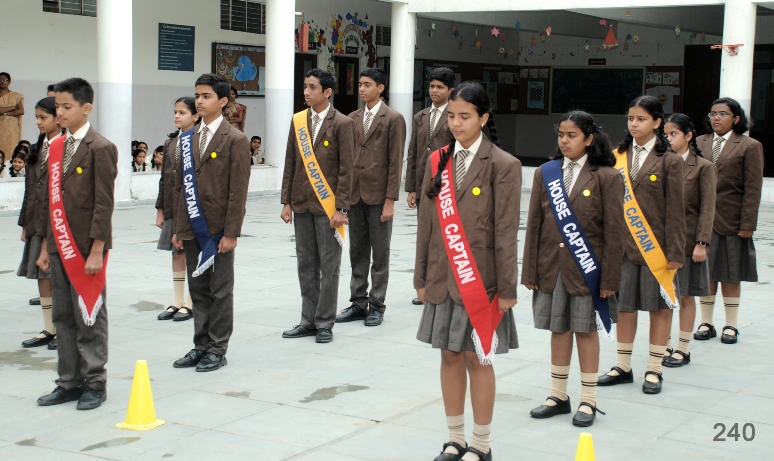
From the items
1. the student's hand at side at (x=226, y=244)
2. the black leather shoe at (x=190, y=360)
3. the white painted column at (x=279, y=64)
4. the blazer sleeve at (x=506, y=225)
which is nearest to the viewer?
the blazer sleeve at (x=506, y=225)

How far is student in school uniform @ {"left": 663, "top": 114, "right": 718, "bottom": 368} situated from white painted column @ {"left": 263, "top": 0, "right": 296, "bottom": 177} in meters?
11.1

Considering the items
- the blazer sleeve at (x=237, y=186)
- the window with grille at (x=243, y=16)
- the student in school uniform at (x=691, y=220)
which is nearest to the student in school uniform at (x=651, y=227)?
the student in school uniform at (x=691, y=220)

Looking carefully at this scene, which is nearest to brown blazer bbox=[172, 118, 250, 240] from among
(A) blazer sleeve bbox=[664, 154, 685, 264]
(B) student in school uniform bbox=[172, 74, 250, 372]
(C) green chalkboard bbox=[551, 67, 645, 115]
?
(B) student in school uniform bbox=[172, 74, 250, 372]

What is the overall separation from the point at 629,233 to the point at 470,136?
1.74 meters

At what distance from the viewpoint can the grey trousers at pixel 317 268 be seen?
6805mm

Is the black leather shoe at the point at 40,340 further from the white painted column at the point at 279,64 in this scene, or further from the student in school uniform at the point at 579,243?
the white painted column at the point at 279,64

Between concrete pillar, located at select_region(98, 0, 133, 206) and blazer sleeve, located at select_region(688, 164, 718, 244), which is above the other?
concrete pillar, located at select_region(98, 0, 133, 206)

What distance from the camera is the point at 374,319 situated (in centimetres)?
734

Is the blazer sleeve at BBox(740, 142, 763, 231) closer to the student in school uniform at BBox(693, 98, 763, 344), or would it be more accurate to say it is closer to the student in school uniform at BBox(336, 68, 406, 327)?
the student in school uniform at BBox(693, 98, 763, 344)

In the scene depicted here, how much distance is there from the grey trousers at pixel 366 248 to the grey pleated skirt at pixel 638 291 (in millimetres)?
2319

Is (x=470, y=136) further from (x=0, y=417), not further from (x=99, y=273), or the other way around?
(x=0, y=417)

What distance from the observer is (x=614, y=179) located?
4926 mm

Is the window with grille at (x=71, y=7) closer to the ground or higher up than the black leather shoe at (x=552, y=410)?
higher up

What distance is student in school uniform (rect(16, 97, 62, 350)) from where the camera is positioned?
20.6ft
